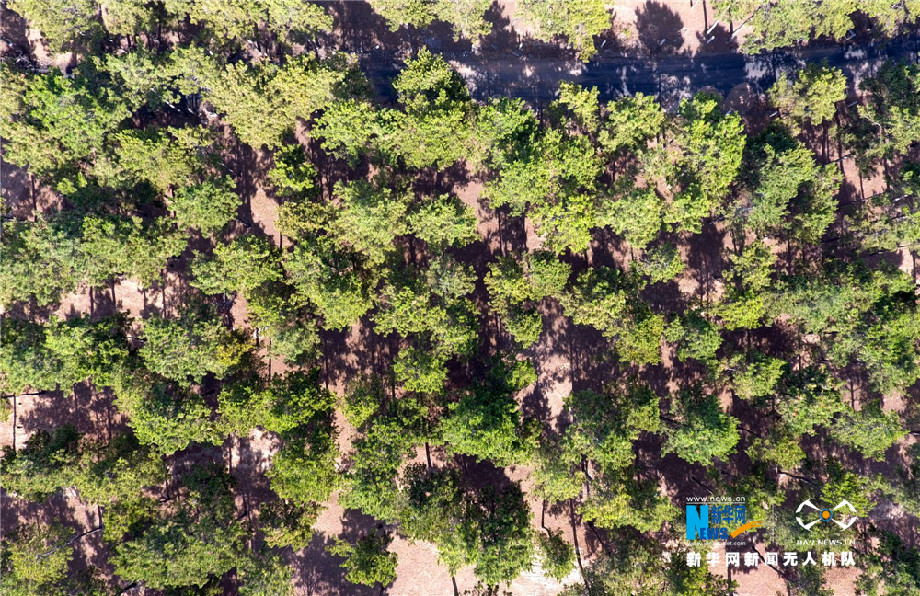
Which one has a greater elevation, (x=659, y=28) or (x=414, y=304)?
(x=659, y=28)

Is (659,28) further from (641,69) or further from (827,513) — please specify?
(827,513)

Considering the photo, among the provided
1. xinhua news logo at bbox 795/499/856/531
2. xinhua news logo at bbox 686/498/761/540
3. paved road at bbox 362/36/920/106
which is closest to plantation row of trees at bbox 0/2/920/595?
xinhua news logo at bbox 795/499/856/531

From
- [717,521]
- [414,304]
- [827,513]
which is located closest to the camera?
[414,304]

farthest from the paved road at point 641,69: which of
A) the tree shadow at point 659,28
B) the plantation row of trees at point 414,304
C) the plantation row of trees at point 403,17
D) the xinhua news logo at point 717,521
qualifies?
the xinhua news logo at point 717,521

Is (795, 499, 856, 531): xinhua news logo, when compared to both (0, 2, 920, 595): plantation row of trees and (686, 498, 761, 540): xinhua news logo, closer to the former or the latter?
(0, 2, 920, 595): plantation row of trees

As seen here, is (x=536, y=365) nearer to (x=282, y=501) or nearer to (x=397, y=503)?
(x=397, y=503)

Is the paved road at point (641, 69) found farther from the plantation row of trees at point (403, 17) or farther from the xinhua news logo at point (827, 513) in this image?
the xinhua news logo at point (827, 513)

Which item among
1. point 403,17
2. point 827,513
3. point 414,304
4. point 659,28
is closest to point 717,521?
point 827,513

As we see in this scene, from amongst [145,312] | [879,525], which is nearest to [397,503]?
[145,312]
